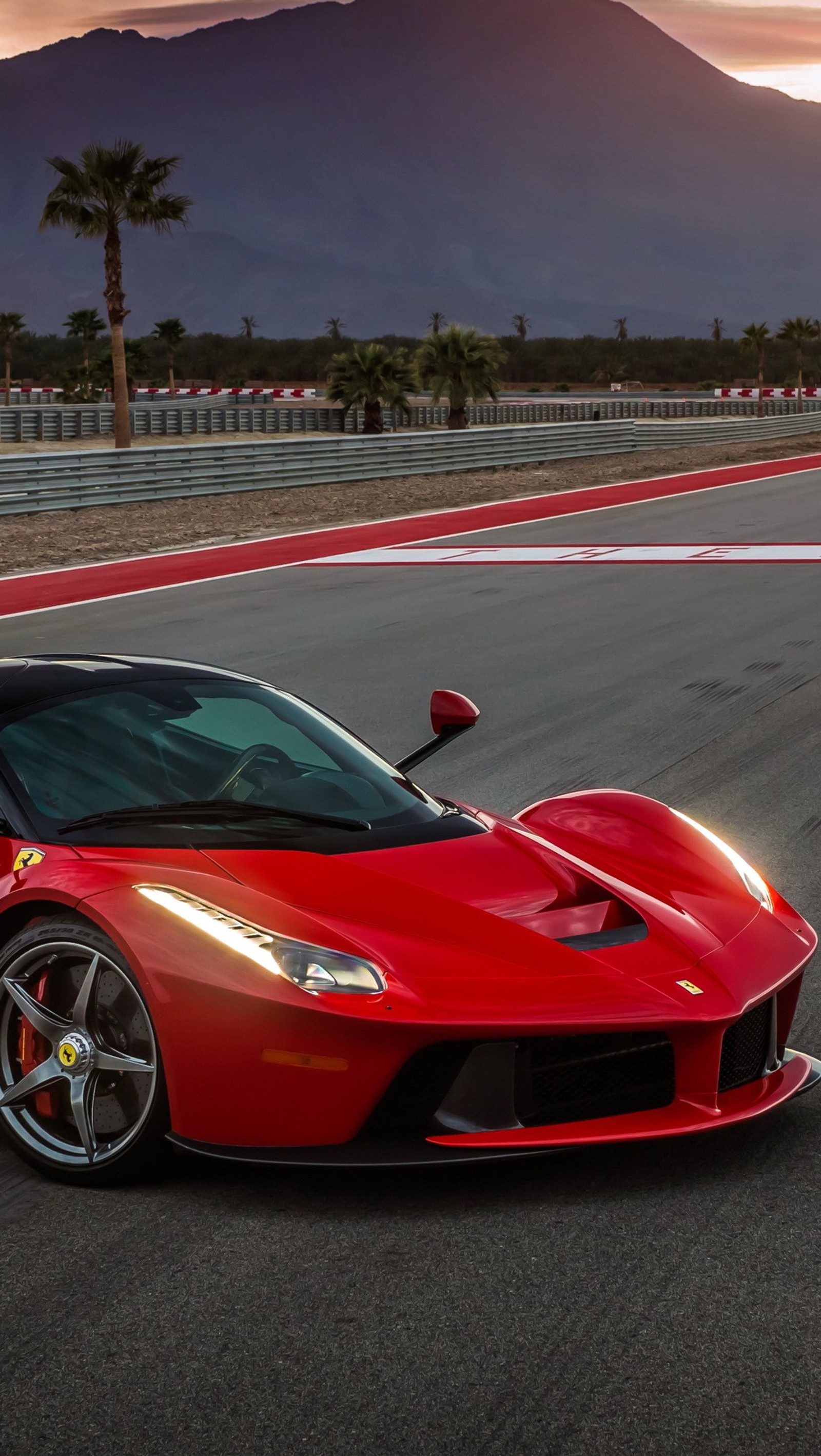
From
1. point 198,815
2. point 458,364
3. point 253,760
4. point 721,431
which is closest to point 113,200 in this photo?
point 458,364

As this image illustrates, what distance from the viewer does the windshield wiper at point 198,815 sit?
4309mm

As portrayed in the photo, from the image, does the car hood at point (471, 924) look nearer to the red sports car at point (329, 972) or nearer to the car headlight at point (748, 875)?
the red sports car at point (329, 972)

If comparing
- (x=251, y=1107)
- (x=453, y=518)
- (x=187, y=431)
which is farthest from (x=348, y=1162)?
(x=187, y=431)

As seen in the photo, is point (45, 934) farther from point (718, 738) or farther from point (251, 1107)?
point (718, 738)

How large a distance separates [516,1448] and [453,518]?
82.1 feet

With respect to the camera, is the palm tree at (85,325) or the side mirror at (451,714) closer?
the side mirror at (451,714)

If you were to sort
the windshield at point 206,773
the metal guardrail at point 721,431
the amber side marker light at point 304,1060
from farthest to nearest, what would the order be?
the metal guardrail at point 721,431
the windshield at point 206,773
the amber side marker light at point 304,1060

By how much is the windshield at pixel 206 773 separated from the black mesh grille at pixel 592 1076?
0.82 m

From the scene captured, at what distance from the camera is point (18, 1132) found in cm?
407

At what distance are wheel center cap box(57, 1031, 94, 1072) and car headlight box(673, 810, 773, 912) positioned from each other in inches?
75.4

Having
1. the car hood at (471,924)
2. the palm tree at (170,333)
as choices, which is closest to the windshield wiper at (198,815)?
the car hood at (471,924)

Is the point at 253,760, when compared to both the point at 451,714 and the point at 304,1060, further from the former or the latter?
the point at 304,1060

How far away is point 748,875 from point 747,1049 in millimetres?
875

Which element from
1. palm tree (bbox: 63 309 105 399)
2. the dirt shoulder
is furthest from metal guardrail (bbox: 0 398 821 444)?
palm tree (bbox: 63 309 105 399)
